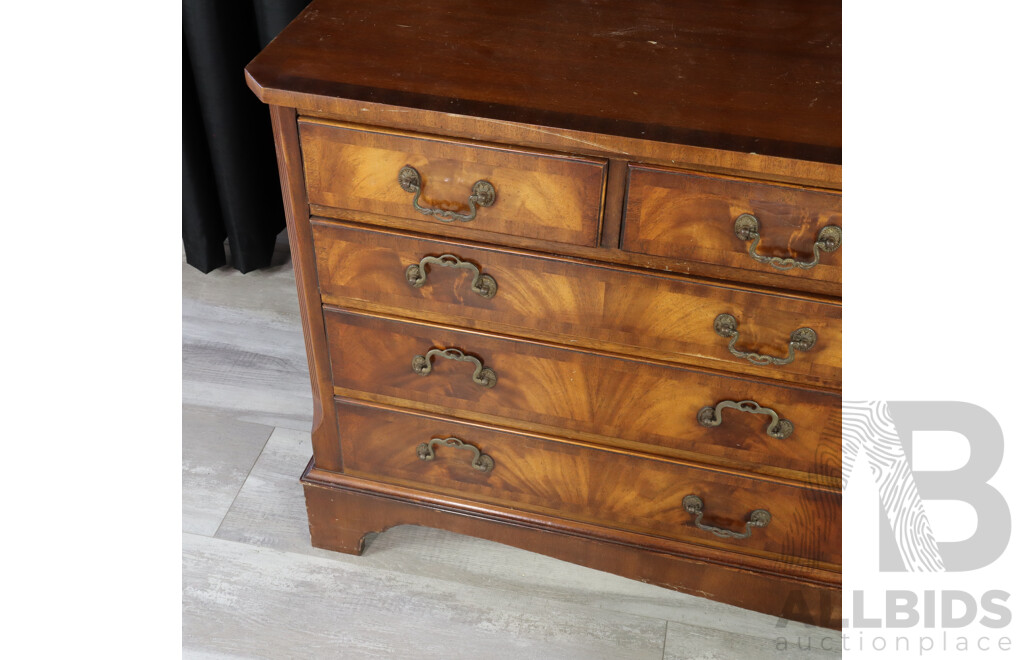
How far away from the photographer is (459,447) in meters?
1.37

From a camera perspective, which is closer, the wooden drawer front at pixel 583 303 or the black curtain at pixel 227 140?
the wooden drawer front at pixel 583 303

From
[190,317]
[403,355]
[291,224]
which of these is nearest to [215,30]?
[190,317]

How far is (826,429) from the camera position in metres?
1.21

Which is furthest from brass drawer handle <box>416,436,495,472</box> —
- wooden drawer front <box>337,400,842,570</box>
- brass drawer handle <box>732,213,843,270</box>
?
brass drawer handle <box>732,213,843,270</box>

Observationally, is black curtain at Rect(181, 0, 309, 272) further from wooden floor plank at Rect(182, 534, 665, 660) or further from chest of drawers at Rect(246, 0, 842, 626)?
wooden floor plank at Rect(182, 534, 665, 660)

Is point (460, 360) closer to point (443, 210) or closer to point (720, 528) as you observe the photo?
point (443, 210)

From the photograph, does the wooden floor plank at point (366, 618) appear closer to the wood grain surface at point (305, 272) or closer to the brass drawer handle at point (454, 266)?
the wood grain surface at point (305, 272)

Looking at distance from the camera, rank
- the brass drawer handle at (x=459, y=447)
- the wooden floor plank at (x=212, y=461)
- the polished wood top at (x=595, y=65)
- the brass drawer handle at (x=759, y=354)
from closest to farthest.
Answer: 1. the polished wood top at (x=595, y=65)
2. the brass drawer handle at (x=759, y=354)
3. the brass drawer handle at (x=459, y=447)
4. the wooden floor plank at (x=212, y=461)

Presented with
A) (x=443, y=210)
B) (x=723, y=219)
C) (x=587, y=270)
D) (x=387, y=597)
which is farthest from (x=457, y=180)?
(x=387, y=597)

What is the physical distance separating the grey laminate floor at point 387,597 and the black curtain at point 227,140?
20.0 inches

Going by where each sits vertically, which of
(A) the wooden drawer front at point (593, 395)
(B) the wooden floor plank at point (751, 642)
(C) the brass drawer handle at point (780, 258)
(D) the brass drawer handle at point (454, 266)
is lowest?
(B) the wooden floor plank at point (751, 642)

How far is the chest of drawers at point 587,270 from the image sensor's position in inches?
40.9

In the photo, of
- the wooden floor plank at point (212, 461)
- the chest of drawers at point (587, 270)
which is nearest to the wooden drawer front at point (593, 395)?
the chest of drawers at point (587, 270)

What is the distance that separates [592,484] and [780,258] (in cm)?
49
